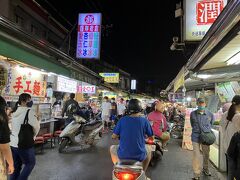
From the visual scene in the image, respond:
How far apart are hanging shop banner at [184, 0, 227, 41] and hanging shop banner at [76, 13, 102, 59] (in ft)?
17.0

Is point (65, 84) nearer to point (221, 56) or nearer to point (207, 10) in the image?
point (207, 10)

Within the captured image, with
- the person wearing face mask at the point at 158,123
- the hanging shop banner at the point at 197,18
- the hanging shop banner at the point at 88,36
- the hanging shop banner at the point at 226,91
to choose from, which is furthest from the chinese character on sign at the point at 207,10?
the hanging shop banner at the point at 88,36

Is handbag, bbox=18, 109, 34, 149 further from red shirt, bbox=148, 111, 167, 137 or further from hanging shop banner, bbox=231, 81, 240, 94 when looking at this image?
hanging shop banner, bbox=231, 81, 240, 94

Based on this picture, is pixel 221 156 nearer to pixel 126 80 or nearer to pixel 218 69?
pixel 218 69

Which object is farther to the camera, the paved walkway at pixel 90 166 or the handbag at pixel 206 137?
the paved walkway at pixel 90 166

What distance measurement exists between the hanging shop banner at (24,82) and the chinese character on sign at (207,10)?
24.3ft

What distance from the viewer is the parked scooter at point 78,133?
10320 millimetres

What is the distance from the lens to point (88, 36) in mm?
15797

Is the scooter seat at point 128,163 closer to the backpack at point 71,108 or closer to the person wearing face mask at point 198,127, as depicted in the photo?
the person wearing face mask at point 198,127

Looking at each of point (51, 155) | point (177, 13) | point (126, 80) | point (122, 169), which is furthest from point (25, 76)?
point (126, 80)

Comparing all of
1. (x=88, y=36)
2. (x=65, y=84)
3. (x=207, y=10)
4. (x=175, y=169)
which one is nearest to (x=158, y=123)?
(x=175, y=169)

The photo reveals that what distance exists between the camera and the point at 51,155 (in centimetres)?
968

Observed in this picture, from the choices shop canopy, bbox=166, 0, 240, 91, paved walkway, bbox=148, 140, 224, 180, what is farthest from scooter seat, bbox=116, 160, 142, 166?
paved walkway, bbox=148, 140, 224, 180

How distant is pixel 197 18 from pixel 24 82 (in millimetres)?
8065
